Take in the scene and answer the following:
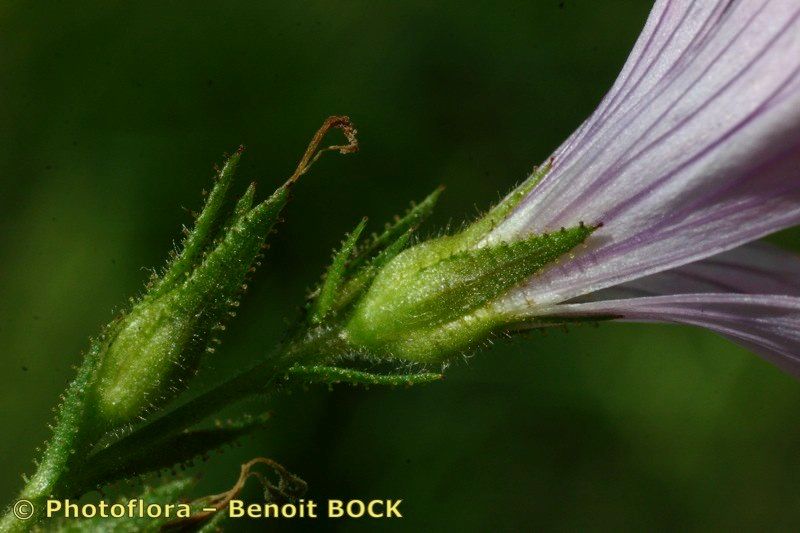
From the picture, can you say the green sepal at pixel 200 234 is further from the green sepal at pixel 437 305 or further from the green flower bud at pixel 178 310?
the green sepal at pixel 437 305

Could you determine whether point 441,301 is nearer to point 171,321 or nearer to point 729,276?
point 171,321

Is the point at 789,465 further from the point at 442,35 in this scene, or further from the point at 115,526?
the point at 115,526

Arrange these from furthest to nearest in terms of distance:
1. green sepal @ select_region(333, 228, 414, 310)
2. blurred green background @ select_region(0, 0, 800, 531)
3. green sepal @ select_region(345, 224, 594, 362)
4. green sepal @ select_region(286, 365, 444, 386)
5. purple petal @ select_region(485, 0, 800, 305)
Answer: blurred green background @ select_region(0, 0, 800, 531) → green sepal @ select_region(333, 228, 414, 310) → green sepal @ select_region(345, 224, 594, 362) → green sepal @ select_region(286, 365, 444, 386) → purple petal @ select_region(485, 0, 800, 305)

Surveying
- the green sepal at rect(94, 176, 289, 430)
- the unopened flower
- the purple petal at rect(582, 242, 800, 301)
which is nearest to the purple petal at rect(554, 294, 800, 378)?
the unopened flower

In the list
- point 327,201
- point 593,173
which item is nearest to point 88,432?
point 593,173

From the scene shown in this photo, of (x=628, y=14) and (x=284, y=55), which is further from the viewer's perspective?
(x=628, y=14)

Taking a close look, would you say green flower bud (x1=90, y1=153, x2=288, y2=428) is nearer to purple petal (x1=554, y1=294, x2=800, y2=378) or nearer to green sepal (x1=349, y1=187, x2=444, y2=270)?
green sepal (x1=349, y1=187, x2=444, y2=270)
